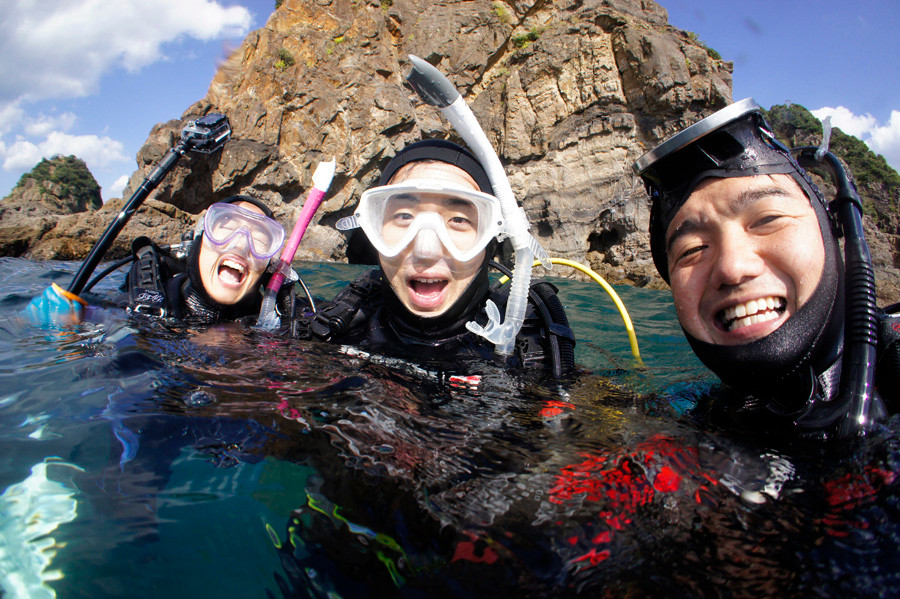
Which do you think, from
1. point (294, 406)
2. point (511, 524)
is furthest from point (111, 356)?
point (511, 524)

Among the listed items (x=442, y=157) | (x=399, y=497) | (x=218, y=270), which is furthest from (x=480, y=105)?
(x=399, y=497)

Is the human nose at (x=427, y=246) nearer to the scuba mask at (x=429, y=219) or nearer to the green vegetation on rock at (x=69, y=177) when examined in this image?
the scuba mask at (x=429, y=219)

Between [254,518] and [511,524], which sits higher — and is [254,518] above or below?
below

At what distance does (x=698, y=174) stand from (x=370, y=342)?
1.77m

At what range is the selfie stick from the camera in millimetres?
3592

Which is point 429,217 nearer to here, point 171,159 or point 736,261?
point 736,261

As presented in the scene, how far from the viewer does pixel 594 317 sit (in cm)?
664

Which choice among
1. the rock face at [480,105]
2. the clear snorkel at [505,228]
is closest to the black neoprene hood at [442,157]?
the clear snorkel at [505,228]

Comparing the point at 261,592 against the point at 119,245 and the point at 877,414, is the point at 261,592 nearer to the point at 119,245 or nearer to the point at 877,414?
the point at 877,414

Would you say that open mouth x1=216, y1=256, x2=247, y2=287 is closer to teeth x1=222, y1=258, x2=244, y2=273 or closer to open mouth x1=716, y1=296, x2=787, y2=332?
teeth x1=222, y1=258, x2=244, y2=273

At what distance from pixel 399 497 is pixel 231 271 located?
266 cm

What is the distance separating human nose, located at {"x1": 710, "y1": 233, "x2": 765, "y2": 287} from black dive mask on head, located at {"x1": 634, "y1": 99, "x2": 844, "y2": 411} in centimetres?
18

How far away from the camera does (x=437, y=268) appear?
2154 mm

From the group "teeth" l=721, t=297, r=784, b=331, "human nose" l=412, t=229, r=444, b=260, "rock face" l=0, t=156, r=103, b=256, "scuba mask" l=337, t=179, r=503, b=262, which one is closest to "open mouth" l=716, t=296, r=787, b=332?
"teeth" l=721, t=297, r=784, b=331
